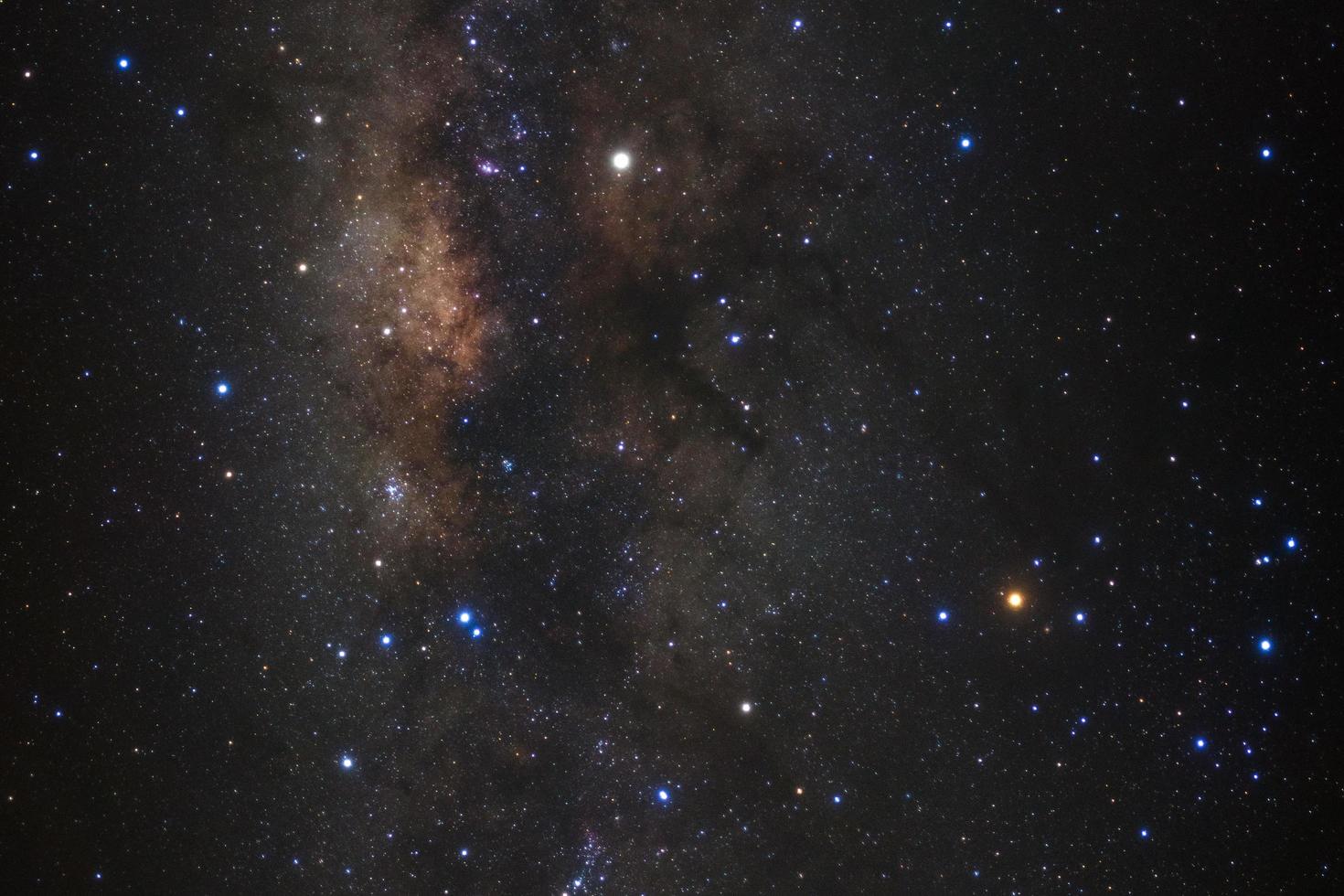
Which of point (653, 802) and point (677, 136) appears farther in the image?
point (653, 802)

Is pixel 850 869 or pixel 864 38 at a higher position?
pixel 864 38

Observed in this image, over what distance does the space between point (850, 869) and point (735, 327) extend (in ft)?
8.12

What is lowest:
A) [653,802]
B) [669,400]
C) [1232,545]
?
[653,802]

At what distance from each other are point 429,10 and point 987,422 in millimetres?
2904

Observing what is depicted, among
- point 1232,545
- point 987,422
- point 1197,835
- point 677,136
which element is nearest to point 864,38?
point 677,136

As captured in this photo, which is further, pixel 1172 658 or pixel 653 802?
pixel 653 802

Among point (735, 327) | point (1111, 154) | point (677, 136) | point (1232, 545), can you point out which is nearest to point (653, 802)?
point (735, 327)

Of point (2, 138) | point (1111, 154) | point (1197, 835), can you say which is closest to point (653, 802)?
point (1197, 835)

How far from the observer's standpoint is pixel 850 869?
113 inches

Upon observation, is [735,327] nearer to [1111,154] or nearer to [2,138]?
[1111,154]

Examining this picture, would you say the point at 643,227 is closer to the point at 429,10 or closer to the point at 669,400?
the point at 669,400

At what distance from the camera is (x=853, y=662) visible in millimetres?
2838

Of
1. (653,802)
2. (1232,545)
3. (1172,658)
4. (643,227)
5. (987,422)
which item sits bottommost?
(653,802)

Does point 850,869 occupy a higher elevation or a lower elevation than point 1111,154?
lower
